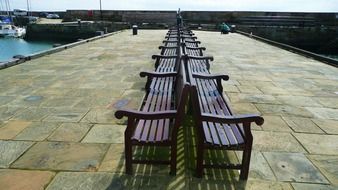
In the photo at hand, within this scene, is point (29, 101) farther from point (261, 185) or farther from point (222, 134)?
point (261, 185)

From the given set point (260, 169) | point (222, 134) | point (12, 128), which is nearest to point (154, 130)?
point (222, 134)

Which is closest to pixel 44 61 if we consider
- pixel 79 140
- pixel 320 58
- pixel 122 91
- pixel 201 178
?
pixel 122 91

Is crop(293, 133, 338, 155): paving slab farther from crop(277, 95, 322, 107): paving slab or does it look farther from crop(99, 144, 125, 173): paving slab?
crop(99, 144, 125, 173): paving slab

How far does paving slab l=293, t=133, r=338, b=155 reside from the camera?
11.7ft

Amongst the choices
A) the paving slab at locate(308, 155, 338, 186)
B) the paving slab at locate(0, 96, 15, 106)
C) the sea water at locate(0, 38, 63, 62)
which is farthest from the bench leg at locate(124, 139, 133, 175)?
the sea water at locate(0, 38, 63, 62)

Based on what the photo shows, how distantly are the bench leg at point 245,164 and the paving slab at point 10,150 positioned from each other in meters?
2.35

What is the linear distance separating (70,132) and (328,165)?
3.06m

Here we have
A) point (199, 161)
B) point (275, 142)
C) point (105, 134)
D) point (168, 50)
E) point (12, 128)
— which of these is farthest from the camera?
point (168, 50)

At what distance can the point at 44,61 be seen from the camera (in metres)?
9.01

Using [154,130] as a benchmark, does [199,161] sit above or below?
below

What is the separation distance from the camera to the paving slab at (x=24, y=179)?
107 inches

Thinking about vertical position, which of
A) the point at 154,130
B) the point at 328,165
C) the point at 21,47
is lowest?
the point at 21,47

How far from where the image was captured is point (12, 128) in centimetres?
400

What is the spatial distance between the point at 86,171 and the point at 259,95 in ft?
12.6
